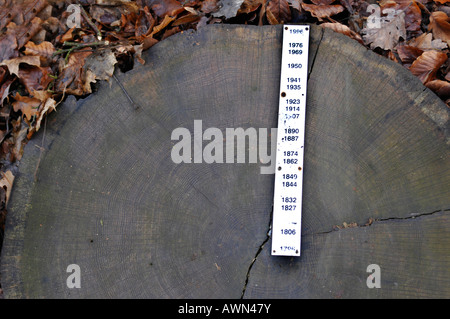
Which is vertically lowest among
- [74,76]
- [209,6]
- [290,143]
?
[290,143]

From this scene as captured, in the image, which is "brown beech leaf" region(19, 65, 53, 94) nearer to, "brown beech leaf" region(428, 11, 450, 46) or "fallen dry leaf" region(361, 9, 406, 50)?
"fallen dry leaf" region(361, 9, 406, 50)

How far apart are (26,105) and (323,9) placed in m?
1.97

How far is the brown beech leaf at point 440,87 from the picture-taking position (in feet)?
6.94

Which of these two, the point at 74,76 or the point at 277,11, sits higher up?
the point at 277,11

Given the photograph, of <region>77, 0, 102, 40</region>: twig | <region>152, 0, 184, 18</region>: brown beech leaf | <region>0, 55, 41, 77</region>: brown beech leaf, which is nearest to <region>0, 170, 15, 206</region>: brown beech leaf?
<region>0, 55, 41, 77</region>: brown beech leaf

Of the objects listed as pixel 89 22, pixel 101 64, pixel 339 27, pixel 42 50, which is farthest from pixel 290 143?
pixel 42 50

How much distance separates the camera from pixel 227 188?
6.64ft

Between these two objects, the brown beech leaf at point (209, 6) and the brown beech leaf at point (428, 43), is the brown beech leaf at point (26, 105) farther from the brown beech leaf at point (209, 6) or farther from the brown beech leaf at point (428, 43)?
the brown beech leaf at point (428, 43)

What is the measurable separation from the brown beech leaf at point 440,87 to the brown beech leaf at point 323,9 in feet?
2.39

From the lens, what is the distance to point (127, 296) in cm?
200

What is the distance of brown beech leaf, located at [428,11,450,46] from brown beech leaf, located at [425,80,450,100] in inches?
13.6

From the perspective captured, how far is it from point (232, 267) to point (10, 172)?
4.75 ft

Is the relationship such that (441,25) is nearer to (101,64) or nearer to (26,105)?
(101,64)
